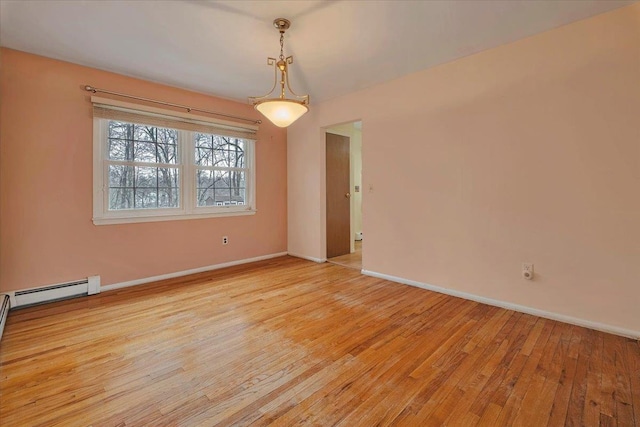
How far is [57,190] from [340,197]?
363cm

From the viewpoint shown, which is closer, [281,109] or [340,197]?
[281,109]

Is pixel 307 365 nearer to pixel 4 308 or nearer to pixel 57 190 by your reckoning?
pixel 4 308

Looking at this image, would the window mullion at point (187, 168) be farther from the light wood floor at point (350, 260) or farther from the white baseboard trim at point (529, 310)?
the white baseboard trim at point (529, 310)

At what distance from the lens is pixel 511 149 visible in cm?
271

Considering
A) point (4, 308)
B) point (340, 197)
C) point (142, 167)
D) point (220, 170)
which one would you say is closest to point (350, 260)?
point (340, 197)

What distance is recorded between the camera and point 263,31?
2762 millimetres

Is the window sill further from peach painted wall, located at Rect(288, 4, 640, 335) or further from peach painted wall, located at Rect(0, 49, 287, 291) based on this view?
peach painted wall, located at Rect(288, 4, 640, 335)

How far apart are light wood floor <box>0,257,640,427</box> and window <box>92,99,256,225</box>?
3.82 feet

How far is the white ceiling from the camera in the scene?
2389 millimetres

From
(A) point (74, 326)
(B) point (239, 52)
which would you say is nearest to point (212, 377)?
(A) point (74, 326)

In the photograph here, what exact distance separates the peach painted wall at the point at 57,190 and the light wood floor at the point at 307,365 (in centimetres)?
48

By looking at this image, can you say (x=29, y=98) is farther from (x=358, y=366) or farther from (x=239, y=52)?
(x=358, y=366)

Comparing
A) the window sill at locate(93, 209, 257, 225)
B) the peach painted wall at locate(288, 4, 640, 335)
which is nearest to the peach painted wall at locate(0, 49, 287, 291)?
the window sill at locate(93, 209, 257, 225)

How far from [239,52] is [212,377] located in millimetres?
2998
